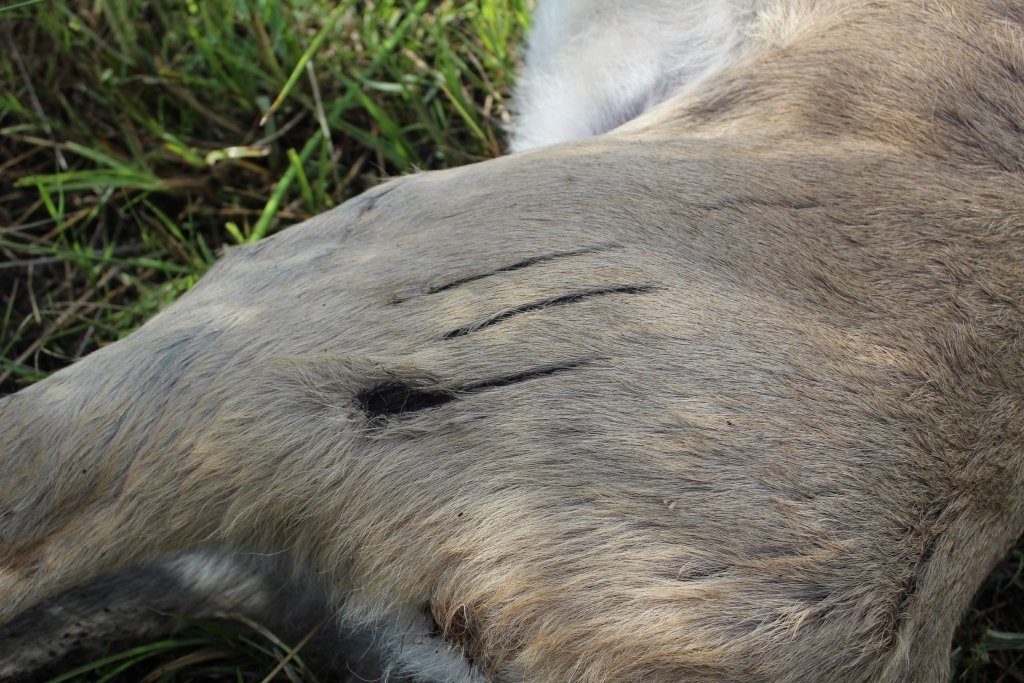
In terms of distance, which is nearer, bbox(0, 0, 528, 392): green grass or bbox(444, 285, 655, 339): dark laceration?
bbox(444, 285, 655, 339): dark laceration

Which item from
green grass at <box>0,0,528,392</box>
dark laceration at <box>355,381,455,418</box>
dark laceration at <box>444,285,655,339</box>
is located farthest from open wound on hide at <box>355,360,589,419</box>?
green grass at <box>0,0,528,392</box>

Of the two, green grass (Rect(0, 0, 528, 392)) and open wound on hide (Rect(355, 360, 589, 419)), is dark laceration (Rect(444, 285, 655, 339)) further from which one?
green grass (Rect(0, 0, 528, 392))

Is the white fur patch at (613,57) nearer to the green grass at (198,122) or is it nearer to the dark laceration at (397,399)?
the green grass at (198,122)

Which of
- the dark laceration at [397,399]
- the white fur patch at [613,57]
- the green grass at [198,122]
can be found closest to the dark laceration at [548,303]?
the dark laceration at [397,399]

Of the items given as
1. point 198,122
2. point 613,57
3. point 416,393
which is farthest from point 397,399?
point 198,122

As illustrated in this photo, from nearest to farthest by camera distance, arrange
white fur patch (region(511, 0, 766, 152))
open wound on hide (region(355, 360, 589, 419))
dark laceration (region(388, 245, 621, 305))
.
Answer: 1. open wound on hide (region(355, 360, 589, 419))
2. dark laceration (region(388, 245, 621, 305))
3. white fur patch (region(511, 0, 766, 152))

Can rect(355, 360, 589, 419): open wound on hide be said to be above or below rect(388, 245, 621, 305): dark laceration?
below

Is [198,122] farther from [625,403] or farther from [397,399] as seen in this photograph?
[625,403]
